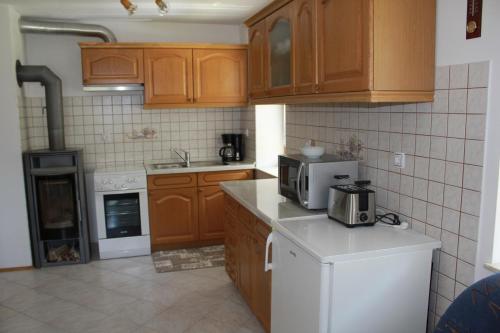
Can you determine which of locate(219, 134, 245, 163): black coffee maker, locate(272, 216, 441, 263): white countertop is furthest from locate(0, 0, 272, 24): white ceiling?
locate(272, 216, 441, 263): white countertop

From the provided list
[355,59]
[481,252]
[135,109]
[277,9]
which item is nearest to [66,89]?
[135,109]

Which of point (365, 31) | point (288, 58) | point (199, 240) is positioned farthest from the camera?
point (199, 240)

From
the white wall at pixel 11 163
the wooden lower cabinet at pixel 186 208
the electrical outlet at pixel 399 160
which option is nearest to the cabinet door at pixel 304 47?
the electrical outlet at pixel 399 160

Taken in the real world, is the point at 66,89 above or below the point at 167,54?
below

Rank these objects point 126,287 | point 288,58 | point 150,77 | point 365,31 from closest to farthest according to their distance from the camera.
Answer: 1. point 365,31
2. point 288,58
3. point 126,287
4. point 150,77

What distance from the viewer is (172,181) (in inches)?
171

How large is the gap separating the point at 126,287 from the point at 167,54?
87.2 inches

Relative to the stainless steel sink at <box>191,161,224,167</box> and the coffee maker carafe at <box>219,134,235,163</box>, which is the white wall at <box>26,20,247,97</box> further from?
the stainless steel sink at <box>191,161,224,167</box>

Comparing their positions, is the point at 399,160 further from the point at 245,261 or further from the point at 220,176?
the point at 220,176

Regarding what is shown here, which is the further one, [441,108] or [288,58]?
[288,58]

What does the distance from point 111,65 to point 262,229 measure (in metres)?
2.50

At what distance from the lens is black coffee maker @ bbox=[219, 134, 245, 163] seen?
477 centimetres

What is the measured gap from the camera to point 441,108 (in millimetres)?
2006

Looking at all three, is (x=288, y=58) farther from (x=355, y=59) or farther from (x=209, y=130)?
(x=209, y=130)
